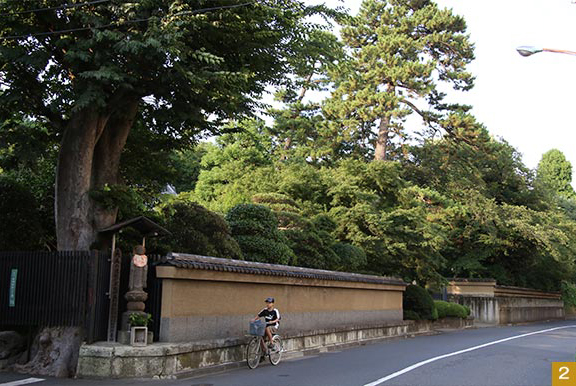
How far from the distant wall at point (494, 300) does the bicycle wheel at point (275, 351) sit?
27.2m

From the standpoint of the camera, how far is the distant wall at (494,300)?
1550 inches

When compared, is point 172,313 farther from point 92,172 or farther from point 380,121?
point 380,121

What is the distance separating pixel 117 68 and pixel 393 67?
27.1 metres

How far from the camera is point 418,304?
2936cm

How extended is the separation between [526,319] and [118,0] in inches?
1659

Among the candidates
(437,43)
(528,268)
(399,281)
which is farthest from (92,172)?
(528,268)

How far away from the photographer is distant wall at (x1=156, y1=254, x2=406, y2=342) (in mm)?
13242

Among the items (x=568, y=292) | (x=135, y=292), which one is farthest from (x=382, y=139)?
(x=568, y=292)

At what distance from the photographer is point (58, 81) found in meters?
13.7

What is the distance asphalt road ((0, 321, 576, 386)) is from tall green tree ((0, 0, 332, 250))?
5063 mm

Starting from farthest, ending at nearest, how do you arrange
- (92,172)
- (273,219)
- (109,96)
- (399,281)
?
(399,281), (273,219), (92,172), (109,96)

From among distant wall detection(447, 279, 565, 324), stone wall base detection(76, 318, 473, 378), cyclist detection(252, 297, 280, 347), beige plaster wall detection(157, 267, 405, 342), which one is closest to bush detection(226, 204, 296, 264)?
beige plaster wall detection(157, 267, 405, 342)

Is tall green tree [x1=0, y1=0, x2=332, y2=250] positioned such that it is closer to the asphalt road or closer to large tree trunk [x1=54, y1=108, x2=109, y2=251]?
large tree trunk [x1=54, y1=108, x2=109, y2=251]

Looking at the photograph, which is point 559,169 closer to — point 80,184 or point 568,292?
point 568,292
